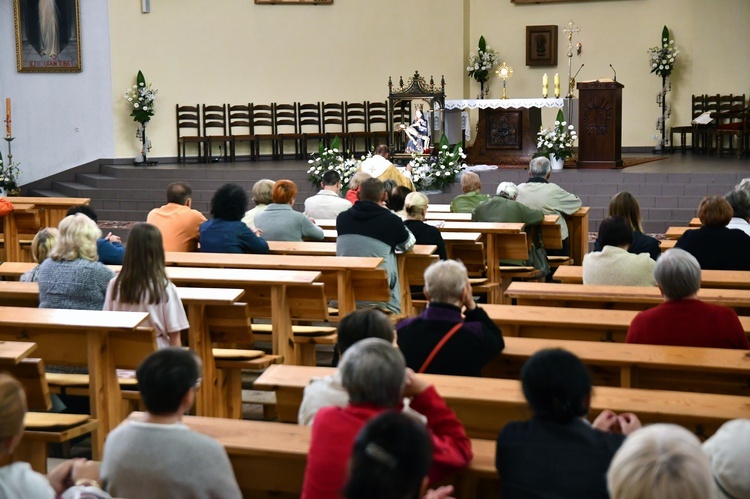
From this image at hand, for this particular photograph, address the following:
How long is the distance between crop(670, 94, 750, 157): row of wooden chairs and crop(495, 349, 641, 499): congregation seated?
41.9 feet

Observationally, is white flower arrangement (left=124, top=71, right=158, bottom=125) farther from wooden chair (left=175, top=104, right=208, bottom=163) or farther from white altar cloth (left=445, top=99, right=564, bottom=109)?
white altar cloth (left=445, top=99, right=564, bottom=109)

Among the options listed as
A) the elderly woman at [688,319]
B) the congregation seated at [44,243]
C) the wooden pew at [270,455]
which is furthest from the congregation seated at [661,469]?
the congregation seated at [44,243]

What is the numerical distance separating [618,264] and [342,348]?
2.82 metres

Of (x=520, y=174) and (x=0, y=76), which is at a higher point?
(x=0, y=76)

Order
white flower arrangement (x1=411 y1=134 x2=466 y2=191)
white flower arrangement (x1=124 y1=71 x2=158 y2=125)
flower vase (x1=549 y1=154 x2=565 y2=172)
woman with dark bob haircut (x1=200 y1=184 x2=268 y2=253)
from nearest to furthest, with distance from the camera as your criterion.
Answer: woman with dark bob haircut (x1=200 y1=184 x2=268 y2=253), white flower arrangement (x1=411 y1=134 x2=466 y2=191), flower vase (x1=549 y1=154 x2=565 y2=172), white flower arrangement (x1=124 y1=71 x2=158 y2=125)

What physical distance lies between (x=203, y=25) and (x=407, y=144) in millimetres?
4480

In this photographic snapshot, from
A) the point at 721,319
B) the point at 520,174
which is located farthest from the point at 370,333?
the point at 520,174

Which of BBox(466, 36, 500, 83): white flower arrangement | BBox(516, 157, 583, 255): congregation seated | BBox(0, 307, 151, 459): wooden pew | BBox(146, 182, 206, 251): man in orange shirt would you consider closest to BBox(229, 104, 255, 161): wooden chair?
BBox(466, 36, 500, 83): white flower arrangement

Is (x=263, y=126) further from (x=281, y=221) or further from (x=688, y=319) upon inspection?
(x=688, y=319)

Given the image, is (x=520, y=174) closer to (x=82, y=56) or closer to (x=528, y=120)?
(x=528, y=120)

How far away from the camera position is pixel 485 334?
3.88 metres

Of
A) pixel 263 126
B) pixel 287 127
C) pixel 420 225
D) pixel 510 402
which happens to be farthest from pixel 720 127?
pixel 510 402

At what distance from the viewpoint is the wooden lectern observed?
506 inches

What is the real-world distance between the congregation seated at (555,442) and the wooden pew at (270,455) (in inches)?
14.5
